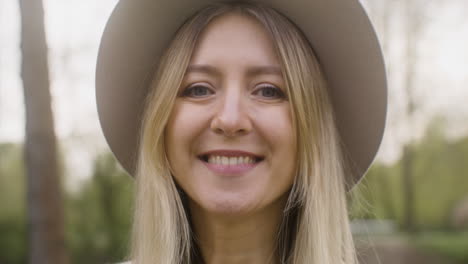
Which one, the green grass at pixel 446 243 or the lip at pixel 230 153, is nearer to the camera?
the lip at pixel 230 153

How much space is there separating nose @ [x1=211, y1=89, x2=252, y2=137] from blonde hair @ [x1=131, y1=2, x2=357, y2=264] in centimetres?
17

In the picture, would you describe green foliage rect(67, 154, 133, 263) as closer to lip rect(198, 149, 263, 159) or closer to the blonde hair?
the blonde hair

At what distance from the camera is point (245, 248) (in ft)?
6.84

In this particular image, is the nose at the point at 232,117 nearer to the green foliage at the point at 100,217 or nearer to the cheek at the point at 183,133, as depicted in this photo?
the cheek at the point at 183,133

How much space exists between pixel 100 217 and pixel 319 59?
1371cm

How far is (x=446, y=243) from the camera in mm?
14336

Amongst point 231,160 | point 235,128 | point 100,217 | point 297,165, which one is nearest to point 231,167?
point 231,160

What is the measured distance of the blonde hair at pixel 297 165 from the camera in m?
1.99

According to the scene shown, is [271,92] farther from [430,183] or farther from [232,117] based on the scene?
[430,183]

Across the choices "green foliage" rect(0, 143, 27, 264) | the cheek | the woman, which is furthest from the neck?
"green foliage" rect(0, 143, 27, 264)

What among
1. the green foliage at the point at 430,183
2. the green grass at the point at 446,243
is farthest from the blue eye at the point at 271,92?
the green grass at the point at 446,243

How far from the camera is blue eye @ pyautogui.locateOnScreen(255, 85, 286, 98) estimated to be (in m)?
1.96

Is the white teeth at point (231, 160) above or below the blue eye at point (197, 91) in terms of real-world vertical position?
below

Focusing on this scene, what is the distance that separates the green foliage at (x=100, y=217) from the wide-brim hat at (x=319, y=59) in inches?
474
